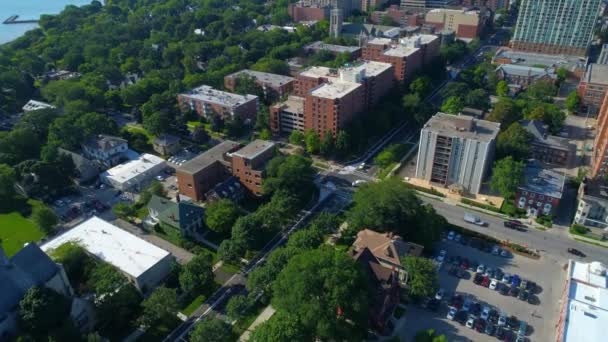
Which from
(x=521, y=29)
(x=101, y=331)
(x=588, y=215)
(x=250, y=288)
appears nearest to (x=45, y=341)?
(x=101, y=331)

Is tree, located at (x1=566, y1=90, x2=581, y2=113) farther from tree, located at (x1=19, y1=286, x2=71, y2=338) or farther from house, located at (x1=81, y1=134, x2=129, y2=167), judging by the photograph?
tree, located at (x1=19, y1=286, x2=71, y2=338)

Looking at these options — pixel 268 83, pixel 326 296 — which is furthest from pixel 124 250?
pixel 268 83

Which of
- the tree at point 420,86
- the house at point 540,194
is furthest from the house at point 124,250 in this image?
the tree at point 420,86

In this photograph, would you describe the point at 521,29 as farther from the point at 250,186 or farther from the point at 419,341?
the point at 419,341

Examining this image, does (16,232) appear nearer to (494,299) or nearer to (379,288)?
(379,288)

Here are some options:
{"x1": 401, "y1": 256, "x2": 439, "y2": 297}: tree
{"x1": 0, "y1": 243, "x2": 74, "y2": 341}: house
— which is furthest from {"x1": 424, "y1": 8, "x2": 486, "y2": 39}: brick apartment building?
{"x1": 0, "y1": 243, "x2": 74, "y2": 341}: house

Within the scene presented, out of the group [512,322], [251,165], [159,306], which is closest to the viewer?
[159,306]
